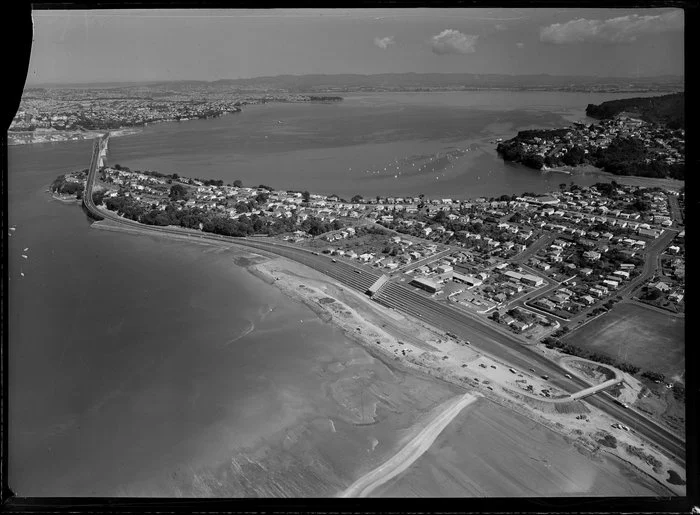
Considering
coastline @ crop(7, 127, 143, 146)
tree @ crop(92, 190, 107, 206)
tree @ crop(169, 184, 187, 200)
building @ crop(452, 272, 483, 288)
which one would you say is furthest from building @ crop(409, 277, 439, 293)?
tree @ crop(92, 190, 107, 206)

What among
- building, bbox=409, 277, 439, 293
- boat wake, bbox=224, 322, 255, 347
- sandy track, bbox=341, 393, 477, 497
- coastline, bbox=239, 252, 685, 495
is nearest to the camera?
sandy track, bbox=341, 393, 477, 497

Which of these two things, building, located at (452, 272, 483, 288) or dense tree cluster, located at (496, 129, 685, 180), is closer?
building, located at (452, 272, 483, 288)

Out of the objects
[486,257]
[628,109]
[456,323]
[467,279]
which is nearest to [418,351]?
[456,323]

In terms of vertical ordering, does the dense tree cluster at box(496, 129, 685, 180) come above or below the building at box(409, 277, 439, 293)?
above

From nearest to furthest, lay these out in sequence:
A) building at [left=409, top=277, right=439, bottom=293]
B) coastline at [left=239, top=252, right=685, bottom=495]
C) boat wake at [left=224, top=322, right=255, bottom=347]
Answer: coastline at [left=239, top=252, right=685, bottom=495] → boat wake at [left=224, top=322, right=255, bottom=347] → building at [left=409, top=277, right=439, bottom=293]

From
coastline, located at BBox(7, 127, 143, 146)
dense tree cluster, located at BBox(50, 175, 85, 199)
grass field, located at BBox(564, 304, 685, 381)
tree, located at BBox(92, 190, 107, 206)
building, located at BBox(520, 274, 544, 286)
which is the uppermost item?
coastline, located at BBox(7, 127, 143, 146)

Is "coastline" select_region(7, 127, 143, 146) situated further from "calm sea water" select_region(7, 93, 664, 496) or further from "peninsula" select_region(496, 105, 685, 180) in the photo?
"peninsula" select_region(496, 105, 685, 180)
